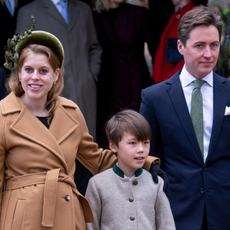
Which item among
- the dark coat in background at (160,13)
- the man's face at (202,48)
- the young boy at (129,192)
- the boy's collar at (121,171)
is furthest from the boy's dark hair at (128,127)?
the dark coat in background at (160,13)

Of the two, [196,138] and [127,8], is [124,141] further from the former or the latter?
[127,8]

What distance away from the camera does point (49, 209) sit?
96.1 inches

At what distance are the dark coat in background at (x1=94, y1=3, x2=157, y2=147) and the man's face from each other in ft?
6.33

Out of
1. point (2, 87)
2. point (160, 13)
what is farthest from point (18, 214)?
point (160, 13)

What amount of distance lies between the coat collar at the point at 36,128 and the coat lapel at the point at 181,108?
760 millimetres

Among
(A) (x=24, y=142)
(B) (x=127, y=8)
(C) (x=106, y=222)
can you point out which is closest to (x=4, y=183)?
(A) (x=24, y=142)

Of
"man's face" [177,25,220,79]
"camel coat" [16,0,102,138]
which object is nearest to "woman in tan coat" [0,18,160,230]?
"man's face" [177,25,220,79]

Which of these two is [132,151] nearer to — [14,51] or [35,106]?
[35,106]

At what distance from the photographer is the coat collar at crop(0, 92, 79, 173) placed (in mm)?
2541

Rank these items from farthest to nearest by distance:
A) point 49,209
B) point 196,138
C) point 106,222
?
point 196,138, point 106,222, point 49,209

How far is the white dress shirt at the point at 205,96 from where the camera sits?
292cm

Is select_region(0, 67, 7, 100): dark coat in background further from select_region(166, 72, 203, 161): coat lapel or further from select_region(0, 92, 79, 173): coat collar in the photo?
select_region(166, 72, 203, 161): coat lapel

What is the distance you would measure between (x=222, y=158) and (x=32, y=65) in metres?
1.42

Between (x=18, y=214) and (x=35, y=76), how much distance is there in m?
0.83
